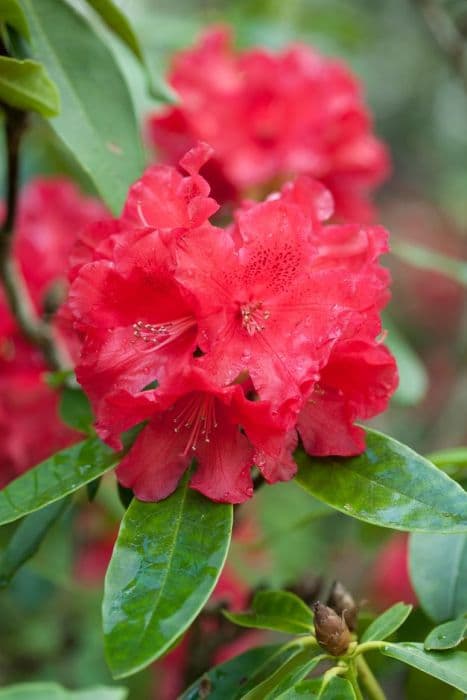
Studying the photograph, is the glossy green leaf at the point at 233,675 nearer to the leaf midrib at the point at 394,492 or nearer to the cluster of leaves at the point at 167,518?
A: the cluster of leaves at the point at 167,518

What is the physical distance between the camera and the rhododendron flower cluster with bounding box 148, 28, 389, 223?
1.58 m

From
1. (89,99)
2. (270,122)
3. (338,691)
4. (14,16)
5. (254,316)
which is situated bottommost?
(338,691)

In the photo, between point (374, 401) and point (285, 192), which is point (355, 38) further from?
point (374, 401)

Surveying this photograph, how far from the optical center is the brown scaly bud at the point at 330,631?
32.1 inches

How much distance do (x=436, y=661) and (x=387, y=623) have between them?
0.25ft

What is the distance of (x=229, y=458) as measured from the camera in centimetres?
83

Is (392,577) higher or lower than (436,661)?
lower

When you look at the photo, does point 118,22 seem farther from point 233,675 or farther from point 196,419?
point 233,675

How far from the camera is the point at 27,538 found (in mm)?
929

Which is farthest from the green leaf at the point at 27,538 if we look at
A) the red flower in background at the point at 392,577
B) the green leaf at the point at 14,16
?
the red flower in background at the point at 392,577

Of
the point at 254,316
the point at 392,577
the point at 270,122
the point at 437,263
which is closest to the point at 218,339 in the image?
the point at 254,316

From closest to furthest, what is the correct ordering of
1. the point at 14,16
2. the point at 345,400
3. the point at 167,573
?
the point at 167,573
the point at 345,400
the point at 14,16

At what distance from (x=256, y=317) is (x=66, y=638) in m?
1.24

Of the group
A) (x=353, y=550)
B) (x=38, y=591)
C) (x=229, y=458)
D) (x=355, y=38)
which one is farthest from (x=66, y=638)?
(x=355, y=38)
